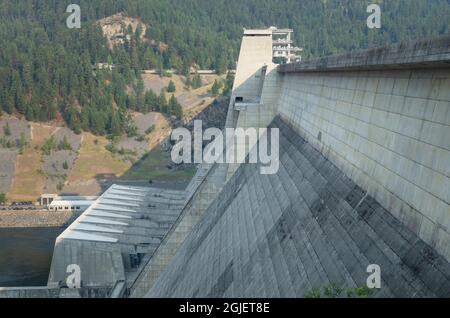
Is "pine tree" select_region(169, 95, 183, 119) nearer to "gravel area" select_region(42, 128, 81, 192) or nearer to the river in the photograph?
"gravel area" select_region(42, 128, 81, 192)

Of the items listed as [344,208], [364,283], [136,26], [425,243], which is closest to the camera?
[425,243]

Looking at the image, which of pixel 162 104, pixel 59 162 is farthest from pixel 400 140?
pixel 162 104

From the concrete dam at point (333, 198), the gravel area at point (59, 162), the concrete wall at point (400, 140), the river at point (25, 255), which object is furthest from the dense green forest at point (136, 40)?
the concrete wall at point (400, 140)

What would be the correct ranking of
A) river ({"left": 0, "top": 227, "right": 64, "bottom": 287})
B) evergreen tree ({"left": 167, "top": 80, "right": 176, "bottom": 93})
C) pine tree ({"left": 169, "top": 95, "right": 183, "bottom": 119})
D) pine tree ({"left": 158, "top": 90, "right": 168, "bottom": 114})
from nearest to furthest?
1. river ({"left": 0, "top": 227, "right": 64, "bottom": 287})
2. pine tree ({"left": 169, "top": 95, "right": 183, "bottom": 119})
3. pine tree ({"left": 158, "top": 90, "right": 168, "bottom": 114})
4. evergreen tree ({"left": 167, "top": 80, "right": 176, "bottom": 93})

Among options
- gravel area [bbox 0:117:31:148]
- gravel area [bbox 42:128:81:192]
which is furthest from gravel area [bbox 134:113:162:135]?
gravel area [bbox 0:117:31:148]

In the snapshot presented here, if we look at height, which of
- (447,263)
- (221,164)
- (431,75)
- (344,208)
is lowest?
(221,164)

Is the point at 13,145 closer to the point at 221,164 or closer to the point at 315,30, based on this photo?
the point at 221,164
